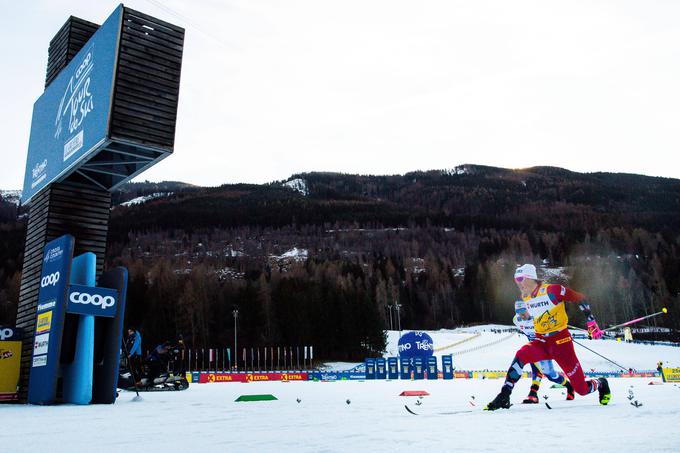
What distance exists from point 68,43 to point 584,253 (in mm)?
154486

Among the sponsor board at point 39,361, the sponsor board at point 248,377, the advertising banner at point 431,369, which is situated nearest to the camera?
the sponsor board at point 39,361

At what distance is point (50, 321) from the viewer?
1489 centimetres

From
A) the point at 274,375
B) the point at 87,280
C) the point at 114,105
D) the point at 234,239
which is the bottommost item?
the point at 274,375

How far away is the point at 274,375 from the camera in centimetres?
4281

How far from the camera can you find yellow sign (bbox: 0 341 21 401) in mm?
16312

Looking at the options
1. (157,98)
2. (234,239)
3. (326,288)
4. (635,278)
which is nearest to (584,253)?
(635,278)

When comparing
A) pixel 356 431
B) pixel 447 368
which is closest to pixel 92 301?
pixel 356 431

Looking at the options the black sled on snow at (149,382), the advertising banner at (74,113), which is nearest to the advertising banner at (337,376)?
the black sled on snow at (149,382)

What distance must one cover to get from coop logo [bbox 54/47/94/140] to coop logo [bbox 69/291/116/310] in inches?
195

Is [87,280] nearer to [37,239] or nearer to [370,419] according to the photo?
[37,239]

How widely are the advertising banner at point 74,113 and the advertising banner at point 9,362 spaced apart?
5056mm

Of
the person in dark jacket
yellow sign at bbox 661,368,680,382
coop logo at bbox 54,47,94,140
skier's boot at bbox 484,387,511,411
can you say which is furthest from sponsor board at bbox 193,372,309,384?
skier's boot at bbox 484,387,511,411

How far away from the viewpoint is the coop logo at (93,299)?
49.2 ft

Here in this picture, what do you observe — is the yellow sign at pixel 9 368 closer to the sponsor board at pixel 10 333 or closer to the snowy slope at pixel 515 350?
the sponsor board at pixel 10 333
